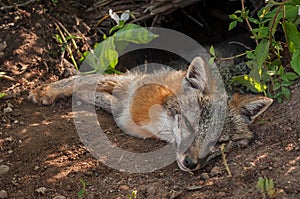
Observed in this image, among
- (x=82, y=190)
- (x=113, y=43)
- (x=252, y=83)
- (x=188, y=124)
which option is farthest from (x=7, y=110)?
(x=252, y=83)

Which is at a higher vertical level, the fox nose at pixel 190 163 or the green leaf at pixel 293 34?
the green leaf at pixel 293 34

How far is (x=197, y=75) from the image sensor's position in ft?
16.0

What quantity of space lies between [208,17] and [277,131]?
12.0 feet

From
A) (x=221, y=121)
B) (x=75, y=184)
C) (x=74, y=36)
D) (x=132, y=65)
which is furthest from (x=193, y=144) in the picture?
(x=132, y=65)

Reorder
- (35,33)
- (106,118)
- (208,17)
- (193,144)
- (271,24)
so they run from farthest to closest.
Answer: (208,17), (35,33), (106,118), (193,144), (271,24)

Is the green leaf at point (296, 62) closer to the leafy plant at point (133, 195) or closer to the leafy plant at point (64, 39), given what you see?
the leafy plant at point (133, 195)

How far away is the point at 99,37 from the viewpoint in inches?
262

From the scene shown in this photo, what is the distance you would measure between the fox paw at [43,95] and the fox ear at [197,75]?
1548mm

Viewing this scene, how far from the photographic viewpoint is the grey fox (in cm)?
465

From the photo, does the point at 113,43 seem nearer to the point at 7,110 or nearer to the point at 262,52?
the point at 7,110

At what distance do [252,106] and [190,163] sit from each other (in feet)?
3.29

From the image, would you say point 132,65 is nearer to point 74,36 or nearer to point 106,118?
point 74,36

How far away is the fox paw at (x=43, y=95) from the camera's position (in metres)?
5.30

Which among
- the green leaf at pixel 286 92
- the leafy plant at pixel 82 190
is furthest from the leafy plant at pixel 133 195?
the green leaf at pixel 286 92
